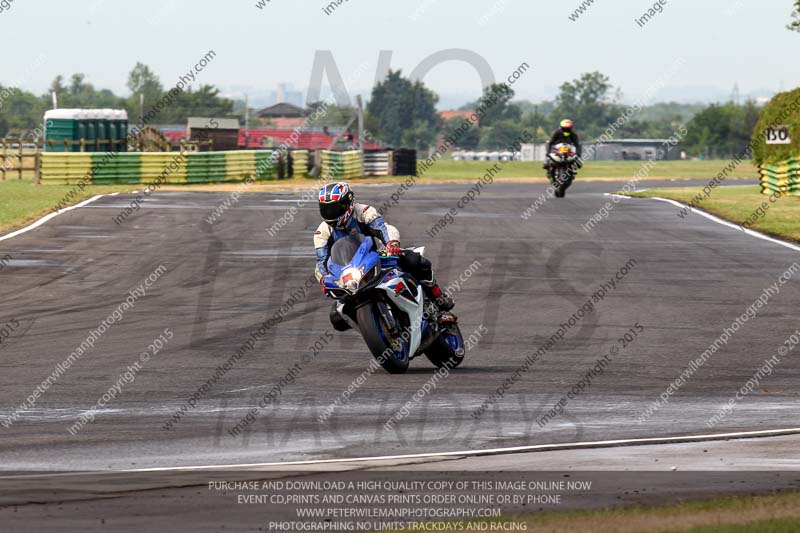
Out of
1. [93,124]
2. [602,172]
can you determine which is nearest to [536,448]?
[93,124]

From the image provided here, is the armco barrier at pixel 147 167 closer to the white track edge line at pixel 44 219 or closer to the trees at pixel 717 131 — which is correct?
the white track edge line at pixel 44 219

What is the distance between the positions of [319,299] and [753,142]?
96.1 ft

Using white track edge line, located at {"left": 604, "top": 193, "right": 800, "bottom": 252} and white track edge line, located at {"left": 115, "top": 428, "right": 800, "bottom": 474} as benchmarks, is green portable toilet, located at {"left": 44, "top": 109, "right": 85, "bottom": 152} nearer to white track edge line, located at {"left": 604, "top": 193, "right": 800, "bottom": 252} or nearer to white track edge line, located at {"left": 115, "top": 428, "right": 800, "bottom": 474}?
white track edge line, located at {"left": 604, "top": 193, "right": 800, "bottom": 252}

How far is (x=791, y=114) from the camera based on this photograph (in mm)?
39938

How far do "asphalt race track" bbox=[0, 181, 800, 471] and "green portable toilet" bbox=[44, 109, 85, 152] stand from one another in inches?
1566

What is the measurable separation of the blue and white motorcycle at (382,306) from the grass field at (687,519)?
5.44 m

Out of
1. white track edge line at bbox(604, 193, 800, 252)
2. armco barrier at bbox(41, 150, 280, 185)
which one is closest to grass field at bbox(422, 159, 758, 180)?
armco barrier at bbox(41, 150, 280, 185)

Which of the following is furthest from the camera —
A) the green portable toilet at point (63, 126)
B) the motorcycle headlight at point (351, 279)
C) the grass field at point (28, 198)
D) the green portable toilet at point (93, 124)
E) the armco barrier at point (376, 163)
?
the green portable toilet at point (93, 124)

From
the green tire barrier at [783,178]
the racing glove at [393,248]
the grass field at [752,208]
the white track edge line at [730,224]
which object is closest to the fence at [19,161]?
the grass field at [752,208]

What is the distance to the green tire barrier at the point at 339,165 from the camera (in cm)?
5778

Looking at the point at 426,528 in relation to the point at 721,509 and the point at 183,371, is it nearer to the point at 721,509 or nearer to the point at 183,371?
the point at 721,509

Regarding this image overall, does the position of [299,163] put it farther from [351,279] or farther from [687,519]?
[687,519]

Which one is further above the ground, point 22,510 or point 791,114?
point 791,114

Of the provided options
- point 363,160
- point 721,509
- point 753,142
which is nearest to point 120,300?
point 721,509
